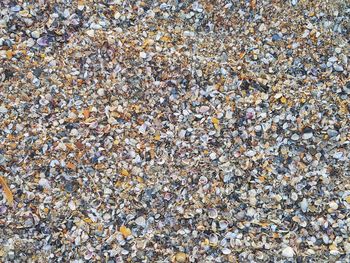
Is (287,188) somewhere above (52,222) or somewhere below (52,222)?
above

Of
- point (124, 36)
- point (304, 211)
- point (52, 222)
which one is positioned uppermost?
point (124, 36)

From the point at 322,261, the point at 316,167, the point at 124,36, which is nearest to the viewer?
the point at 322,261

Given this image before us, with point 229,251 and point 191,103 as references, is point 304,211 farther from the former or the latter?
point 191,103

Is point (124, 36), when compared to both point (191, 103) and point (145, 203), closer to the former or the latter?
point (191, 103)

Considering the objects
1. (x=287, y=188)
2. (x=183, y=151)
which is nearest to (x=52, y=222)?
(x=183, y=151)

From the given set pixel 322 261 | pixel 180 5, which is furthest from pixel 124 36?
pixel 322 261

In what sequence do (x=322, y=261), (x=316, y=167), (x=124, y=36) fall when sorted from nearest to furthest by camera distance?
(x=322, y=261) → (x=316, y=167) → (x=124, y=36)

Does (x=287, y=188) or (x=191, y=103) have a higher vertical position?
(x=191, y=103)

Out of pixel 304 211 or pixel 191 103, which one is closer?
pixel 304 211

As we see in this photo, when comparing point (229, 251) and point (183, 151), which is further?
point (183, 151)
